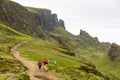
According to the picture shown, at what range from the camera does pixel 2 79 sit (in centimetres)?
5128

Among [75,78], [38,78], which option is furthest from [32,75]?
[75,78]

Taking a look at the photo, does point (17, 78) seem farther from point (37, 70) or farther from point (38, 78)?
point (37, 70)

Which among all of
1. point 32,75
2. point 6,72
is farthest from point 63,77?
point 6,72

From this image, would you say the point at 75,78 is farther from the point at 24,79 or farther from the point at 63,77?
the point at 24,79

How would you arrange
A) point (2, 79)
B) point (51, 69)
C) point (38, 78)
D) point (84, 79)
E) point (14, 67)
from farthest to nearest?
point (51, 69) → point (84, 79) → point (14, 67) → point (38, 78) → point (2, 79)

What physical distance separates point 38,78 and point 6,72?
744cm

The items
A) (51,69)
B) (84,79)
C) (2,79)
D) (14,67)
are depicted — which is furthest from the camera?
(51,69)

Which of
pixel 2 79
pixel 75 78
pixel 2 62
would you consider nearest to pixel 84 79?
pixel 75 78

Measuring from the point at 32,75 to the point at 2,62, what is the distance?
12034 mm

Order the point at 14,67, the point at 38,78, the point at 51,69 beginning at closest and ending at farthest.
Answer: the point at 38,78, the point at 14,67, the point at 51,69

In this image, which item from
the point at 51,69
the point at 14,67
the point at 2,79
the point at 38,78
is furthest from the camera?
the point at 51,69

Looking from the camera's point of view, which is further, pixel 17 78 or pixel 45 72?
pixel 45 72

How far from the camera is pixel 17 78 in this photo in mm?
53406

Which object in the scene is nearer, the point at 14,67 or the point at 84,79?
the point at 14,67
